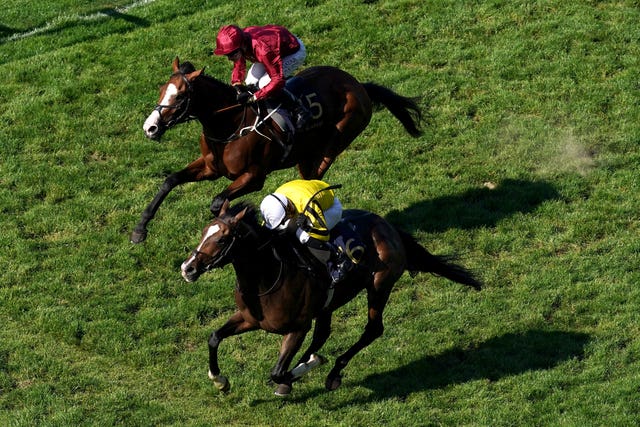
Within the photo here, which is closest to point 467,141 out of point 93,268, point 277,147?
point 277,147

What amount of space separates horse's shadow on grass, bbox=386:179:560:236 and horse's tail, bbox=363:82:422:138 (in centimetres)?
118

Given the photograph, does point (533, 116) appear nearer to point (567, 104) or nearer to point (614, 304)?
point (567, 104)

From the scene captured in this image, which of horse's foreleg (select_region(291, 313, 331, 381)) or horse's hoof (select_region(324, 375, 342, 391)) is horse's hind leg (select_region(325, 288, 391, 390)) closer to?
horse's hoof (select_region(324, 375, 342, 391))

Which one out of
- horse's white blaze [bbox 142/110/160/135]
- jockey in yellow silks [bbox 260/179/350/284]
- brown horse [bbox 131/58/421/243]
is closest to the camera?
Answer: jockey in yellow silks [bbox 260/179/350/284]

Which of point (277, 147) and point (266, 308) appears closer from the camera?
point (266, 308)

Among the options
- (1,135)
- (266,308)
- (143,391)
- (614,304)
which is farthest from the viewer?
(1,135)

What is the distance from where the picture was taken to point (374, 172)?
58.1 feet

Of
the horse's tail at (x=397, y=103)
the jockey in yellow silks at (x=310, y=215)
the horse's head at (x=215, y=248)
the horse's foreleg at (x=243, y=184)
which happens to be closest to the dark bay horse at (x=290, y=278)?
the horse's head at (x=215, y=248)

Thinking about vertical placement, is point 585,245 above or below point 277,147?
below

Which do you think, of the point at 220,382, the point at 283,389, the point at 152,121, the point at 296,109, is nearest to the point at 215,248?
the point at 283,389

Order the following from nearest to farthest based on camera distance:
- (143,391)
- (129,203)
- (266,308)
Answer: (266,308), (143,391), (129,203)

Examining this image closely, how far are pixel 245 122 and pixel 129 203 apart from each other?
3.00m

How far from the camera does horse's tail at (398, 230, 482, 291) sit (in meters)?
14.0

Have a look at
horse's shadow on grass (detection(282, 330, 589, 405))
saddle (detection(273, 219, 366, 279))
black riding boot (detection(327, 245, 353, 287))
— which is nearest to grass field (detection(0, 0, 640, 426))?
horse's shadow on grass (detection(282, 330, 589, 405))
